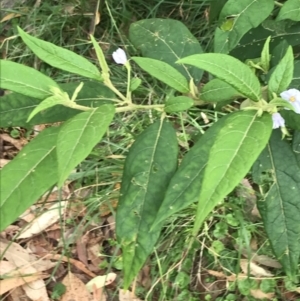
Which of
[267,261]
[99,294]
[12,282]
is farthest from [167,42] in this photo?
[12,282]

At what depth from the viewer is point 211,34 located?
189 centimetres

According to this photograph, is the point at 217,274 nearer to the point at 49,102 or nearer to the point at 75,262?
the point at 75,262

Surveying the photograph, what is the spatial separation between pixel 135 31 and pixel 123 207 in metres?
0.45

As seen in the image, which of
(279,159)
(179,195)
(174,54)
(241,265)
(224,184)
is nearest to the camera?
(224,184)

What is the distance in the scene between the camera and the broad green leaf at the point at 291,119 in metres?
0.96

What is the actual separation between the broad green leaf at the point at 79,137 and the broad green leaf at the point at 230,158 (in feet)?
0.59

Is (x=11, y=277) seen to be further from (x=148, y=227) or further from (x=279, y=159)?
(x=279, y=159)

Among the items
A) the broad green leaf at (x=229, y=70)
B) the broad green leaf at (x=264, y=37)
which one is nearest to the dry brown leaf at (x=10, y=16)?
the broad green leaf at (x=264, y=37)

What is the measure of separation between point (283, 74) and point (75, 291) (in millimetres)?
1175

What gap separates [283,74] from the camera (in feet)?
2.84

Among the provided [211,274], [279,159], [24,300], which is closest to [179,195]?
[279,159]

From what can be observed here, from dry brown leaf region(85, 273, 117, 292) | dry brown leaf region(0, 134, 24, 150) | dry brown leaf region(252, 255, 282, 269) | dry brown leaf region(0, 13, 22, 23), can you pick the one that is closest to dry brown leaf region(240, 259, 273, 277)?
dry brown leaf region(252, 255, 282, 269)

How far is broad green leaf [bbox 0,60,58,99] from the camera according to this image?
0.88 meters

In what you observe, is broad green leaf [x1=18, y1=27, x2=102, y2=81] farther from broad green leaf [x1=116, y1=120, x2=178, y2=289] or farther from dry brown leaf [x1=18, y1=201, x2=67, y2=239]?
dry brown leaf [x1=18, y1=201, x2=67, y2=239]
